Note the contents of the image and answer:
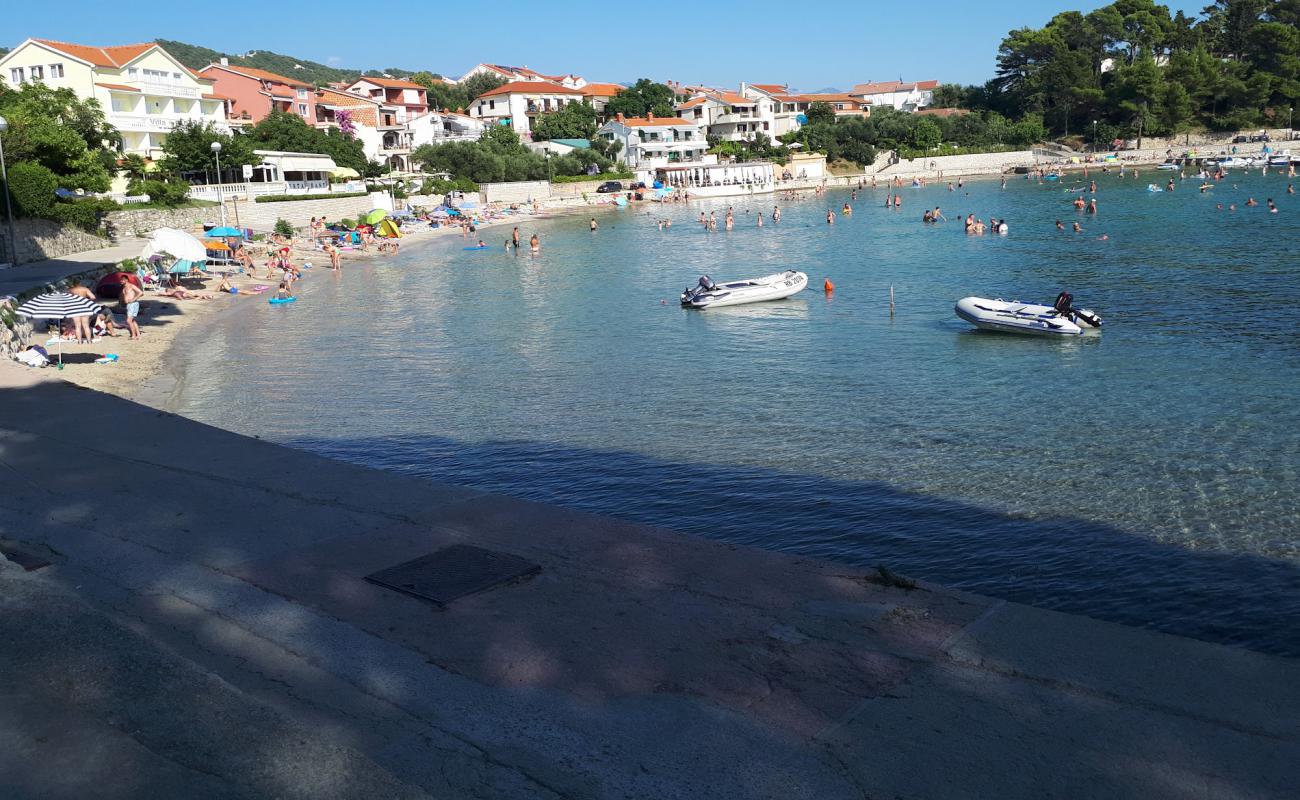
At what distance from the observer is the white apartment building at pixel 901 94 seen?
18138cm

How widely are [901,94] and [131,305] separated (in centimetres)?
17791

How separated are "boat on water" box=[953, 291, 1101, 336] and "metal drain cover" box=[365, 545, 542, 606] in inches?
766

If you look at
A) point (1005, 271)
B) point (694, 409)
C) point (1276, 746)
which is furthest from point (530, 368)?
point (1005, 271)

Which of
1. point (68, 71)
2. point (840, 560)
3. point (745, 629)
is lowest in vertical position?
point (840, 560)

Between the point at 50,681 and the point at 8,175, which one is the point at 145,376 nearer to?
the point at 8,175

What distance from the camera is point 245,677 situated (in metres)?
6.60

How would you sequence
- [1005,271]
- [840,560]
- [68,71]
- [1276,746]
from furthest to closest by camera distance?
1. [68,71]
2. [1005,271]
3. [840,560]
4. [1276,746]

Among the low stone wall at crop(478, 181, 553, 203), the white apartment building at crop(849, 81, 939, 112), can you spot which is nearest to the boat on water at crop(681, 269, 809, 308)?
the low stone wall at crop(478, 181, 553, 203)

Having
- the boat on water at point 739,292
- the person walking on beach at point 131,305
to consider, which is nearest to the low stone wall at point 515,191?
the boat on water at point 739,292

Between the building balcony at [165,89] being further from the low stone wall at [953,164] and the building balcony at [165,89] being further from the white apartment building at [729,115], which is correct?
the low stone wall at [953,164]

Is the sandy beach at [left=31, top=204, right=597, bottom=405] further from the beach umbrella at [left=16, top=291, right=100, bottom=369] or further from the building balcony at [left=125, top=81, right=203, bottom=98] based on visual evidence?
the building balcony at [left=125, top=81, right=203, bottom=98]

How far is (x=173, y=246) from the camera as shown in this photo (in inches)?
1223

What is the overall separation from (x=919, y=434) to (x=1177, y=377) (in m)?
7.13

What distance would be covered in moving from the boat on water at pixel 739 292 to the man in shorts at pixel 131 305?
16.1 metres
